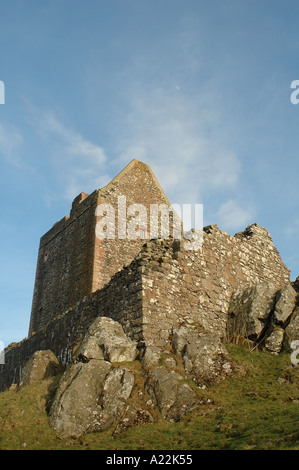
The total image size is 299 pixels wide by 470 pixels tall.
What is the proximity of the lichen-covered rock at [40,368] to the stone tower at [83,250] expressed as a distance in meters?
4.97

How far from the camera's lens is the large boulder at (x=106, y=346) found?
9.82m

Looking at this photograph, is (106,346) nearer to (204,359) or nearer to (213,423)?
(204,359)

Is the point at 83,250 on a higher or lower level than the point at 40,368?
higher

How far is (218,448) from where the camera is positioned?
6242mm

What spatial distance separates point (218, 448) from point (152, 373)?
10.8ft

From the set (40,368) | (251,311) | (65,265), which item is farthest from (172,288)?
(65,265)

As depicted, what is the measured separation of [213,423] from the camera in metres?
7.58

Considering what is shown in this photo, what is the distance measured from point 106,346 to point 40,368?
8.84ft

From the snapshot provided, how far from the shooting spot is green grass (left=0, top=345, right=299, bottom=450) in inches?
256

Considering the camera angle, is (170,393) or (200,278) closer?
(170,393)

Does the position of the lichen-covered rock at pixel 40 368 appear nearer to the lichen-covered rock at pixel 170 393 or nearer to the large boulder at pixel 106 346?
the large boulder at pixel 106 346

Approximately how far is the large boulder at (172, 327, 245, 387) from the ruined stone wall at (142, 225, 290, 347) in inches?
22.5

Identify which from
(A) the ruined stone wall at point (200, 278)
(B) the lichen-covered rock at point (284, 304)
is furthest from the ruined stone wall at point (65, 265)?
(B) the lichen-covered rock at point (284, 304)
